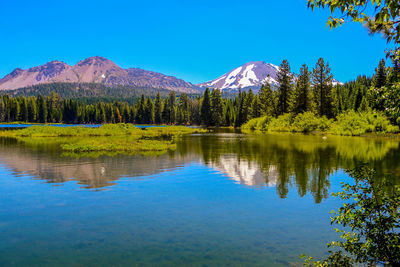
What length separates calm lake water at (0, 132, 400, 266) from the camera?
27.9ft

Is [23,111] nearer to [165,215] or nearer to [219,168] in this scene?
[219,168]

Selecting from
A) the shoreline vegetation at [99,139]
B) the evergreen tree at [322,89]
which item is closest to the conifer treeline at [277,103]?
the evergreen tree at [322,89]

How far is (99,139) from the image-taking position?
5112 centimetres

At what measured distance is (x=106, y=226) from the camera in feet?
35.4

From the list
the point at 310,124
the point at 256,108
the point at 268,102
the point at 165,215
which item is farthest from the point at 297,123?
the point at 165,215

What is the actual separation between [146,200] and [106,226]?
361cm

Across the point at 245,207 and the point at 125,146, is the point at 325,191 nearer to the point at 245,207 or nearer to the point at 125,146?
the point at 245,207

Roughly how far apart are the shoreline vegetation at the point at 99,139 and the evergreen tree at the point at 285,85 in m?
42.8

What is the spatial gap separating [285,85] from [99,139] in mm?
65110

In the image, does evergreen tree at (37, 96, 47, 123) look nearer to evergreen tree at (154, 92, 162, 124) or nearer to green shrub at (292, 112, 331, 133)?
evergreen tree at (154, 92, 162, 124)

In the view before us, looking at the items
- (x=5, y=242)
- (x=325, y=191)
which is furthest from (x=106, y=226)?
(x=325, y=191)

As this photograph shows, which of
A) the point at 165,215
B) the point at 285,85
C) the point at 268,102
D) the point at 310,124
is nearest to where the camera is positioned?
the point at 165,215

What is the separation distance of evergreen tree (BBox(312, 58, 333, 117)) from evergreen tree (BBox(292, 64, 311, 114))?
131 inches

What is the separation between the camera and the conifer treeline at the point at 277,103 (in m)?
25.8
